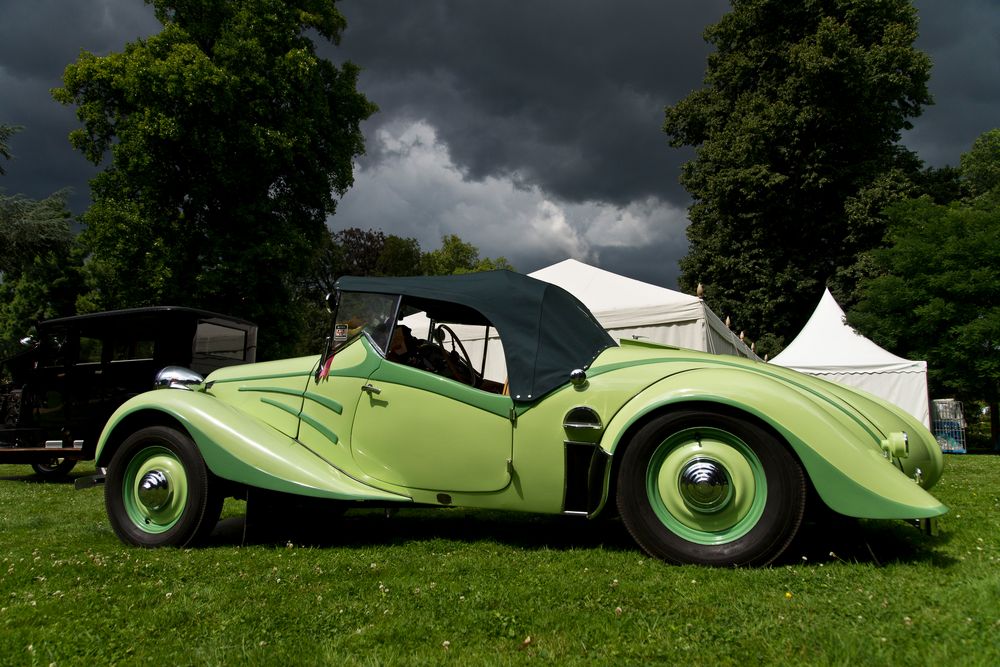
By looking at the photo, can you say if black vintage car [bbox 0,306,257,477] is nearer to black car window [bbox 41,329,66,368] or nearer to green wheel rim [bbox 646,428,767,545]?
black car window [bbox 41,329,66,368]

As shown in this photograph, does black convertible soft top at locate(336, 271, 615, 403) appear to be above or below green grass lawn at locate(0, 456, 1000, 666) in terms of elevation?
above

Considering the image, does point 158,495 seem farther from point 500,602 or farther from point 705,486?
point 705,486

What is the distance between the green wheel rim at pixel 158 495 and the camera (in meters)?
3.96

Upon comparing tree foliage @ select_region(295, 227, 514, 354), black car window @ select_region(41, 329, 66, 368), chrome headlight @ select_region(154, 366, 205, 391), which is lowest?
chrome headlight @ select_region(154, 366, 205, 391)

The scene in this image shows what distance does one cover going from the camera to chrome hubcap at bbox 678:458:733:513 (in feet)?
10.1

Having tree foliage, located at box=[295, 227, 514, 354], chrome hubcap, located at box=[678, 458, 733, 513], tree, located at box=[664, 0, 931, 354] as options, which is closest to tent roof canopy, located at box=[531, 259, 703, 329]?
chrome hubcap, located at box=[678, 458, 733, 513]

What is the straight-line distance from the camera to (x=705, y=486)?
121 inches

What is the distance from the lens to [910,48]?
75.6 ft

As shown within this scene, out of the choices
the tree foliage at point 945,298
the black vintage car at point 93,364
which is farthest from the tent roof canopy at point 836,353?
the black vintage car at point 93,364

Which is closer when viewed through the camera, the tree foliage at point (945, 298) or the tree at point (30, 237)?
the tree foliage at point (945, 298)

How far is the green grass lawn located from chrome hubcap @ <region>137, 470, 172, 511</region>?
0.30 meters

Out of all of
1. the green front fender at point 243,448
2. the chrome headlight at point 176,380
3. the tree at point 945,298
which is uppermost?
the tree at point 945,298

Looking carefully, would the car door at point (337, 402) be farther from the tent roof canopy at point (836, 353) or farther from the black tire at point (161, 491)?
the tent roof canopy at point (836, 353)

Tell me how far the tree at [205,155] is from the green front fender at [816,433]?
602 inches
